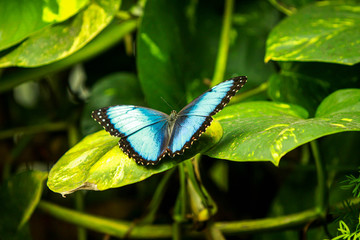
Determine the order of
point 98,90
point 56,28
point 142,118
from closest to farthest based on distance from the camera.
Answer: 1. point 142,118
2. point 56,28
3. point 98,90

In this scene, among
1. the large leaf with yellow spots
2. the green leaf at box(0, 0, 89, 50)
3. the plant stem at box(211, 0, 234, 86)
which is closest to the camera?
the large leaf with yellow spots

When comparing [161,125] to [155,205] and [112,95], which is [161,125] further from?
[112,95]

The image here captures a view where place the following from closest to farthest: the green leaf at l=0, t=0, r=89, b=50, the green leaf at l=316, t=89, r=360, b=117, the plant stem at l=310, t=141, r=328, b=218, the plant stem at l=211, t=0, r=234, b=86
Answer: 1. the green leaf at l=316, t=89, r=360, b=117
2. the plant stem at l=310, t=141, r=328, b=218
3. the green leaf at l=0, t=0, r=89, b=50
4. the plant stem at l=211, t=0, r=234, b=86

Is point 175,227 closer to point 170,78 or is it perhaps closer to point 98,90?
point 170,78

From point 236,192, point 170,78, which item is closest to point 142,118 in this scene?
point 170,78

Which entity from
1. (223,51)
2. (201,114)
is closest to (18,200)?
(201,114)

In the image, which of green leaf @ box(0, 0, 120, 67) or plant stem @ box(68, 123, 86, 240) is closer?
green leaf @ box(0, 0, 120, 67)

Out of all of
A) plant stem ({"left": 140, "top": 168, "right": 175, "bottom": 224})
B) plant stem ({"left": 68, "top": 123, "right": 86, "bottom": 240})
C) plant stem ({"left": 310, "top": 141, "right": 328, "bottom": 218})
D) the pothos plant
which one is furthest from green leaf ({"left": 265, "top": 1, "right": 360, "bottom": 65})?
plant stem ({"left": 68, "top": 123, "right": 86, "bottom": 240})

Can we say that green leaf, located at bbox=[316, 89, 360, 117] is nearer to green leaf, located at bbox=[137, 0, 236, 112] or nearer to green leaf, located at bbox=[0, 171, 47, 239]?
green leaf, located at bbox=[137, 0, 236, 112]
